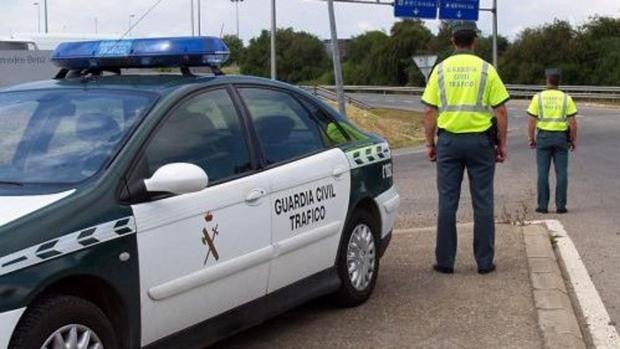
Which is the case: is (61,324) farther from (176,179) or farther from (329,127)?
(329,127)

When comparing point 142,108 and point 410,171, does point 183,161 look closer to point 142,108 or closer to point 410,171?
point 142,108

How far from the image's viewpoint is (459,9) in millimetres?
38750

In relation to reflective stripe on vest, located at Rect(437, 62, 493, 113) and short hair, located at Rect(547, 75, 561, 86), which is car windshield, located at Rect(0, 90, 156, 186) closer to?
reflective stripe on vest, located at Rect(437, 62, 493, 113)

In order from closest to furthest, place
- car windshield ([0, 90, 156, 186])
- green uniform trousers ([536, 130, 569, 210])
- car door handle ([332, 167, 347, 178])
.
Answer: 1. car windshield ([0, 90, 156, 186])
2. car door handle ([332, 167, 347, 178])
3. green uniform trousers ([536, 130, 569, 210])

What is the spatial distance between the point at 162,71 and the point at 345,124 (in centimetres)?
138

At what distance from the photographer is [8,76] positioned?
23.8 meters

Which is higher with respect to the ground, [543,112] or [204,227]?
[543,112]

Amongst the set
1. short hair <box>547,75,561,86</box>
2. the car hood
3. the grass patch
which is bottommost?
the grass patch

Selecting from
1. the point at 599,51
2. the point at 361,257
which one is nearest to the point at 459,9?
the point at 599,51

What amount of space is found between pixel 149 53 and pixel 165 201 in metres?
1.13

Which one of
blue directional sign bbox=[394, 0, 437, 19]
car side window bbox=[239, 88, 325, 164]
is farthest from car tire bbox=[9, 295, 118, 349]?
blue directional sign bbox=[394, 0, 437, 19]

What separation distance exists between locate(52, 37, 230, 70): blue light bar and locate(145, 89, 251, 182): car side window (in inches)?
9.7

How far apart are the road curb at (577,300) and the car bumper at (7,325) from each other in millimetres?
2900

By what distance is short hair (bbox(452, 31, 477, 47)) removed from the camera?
668 centimetres
